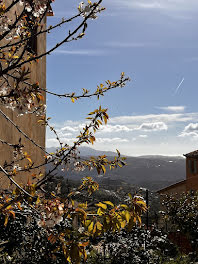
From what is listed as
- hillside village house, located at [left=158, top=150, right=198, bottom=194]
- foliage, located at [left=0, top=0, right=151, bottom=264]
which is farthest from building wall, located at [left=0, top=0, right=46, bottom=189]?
hillside village house, located at [left=158, top=150, right=198, bottom=194]

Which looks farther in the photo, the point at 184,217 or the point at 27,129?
the point at 184,217

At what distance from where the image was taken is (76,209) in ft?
6.84

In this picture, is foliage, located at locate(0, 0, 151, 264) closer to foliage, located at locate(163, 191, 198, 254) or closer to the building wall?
the building wall

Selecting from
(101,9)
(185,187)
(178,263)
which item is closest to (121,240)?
(178,263)

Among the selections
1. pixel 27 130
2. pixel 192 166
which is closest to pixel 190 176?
pixel 192 166

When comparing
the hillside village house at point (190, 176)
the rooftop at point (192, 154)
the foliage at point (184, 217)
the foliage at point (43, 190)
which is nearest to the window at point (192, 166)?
the hillside village house at point (190, 176)

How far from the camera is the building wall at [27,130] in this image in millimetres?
5541

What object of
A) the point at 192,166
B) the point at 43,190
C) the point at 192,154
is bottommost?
the point at 192,166

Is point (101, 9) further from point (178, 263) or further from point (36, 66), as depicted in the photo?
point (178, 263)

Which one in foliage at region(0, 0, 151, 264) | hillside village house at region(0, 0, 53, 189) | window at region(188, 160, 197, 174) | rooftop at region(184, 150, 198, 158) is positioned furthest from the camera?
window at region(188, 160, 197, 174)

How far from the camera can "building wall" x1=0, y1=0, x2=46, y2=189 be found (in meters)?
5.54

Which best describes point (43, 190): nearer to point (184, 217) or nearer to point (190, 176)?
point (184, 217)

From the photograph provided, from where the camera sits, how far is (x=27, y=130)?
6.98m

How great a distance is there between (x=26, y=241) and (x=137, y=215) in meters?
3.76
